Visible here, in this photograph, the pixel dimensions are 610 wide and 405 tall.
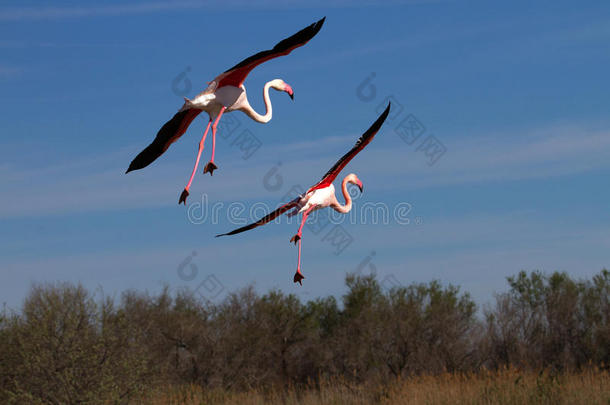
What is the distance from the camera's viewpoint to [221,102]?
236 inches

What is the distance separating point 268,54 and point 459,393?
522 inches

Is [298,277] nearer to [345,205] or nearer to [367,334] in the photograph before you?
[345,205]

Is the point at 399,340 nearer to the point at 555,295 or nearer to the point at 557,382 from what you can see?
the point at 555,295

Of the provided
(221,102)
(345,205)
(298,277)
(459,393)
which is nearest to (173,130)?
(221,102)

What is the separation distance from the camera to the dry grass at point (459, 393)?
51.3 ft

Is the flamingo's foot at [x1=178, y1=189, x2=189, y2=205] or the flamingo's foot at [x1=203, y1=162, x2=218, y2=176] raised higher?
the flamingo's foot at [x1=203, y1=162, x2=218, y2=176]

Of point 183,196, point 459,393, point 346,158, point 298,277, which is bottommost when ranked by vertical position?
point 459,393

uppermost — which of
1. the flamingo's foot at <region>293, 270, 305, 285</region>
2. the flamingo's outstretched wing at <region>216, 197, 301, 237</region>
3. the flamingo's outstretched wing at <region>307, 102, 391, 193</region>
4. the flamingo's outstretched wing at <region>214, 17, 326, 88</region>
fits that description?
the flamingo's outstretched wing at <region>214, 17, 326, 88</region>

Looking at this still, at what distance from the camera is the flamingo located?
5.82m

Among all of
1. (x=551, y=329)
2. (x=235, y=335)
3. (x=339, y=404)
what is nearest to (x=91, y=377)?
(x=339, y=404)

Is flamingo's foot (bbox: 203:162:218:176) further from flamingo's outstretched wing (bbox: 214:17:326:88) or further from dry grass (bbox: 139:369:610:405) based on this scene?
dry grass (bbox: 139:369:610:405)

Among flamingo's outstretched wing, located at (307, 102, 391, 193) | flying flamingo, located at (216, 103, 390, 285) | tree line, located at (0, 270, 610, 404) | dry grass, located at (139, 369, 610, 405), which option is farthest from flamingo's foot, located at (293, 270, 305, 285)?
tree line, located at (0, 270, 610, 404)

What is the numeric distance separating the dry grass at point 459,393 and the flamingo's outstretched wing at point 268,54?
37.2 ft

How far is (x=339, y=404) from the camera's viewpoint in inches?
723
